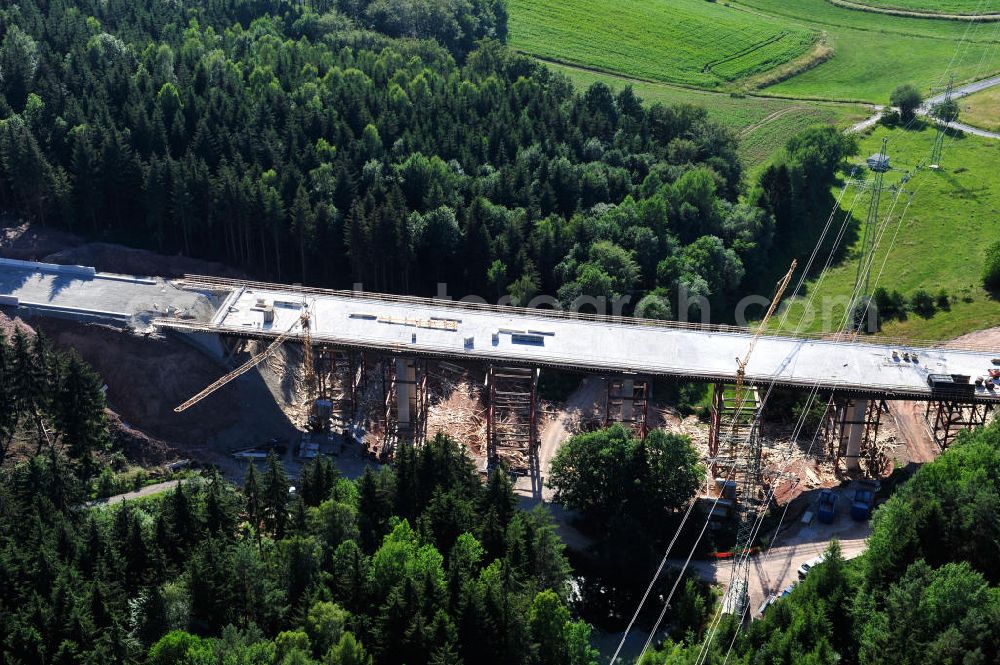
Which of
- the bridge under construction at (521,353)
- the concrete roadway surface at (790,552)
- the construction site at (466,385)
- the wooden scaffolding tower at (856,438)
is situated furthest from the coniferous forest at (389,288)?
the wooden scaffolding tower at (856,438)

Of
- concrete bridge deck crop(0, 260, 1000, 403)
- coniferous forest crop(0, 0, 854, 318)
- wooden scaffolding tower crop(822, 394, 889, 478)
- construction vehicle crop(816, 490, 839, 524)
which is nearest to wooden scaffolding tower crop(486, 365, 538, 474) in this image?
concrete bridge deck crop(0, 260, 1000, 403)

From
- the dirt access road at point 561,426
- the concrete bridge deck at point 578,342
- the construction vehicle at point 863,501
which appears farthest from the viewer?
the dirt access road at point 561,426

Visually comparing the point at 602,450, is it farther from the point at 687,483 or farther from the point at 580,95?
the point at 580,95

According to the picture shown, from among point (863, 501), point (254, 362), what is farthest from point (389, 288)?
point (863, 501)

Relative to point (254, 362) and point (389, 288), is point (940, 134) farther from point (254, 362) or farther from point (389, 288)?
point (254, 362)

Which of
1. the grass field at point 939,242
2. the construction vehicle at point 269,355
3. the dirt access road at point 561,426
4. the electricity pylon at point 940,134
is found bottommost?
the dirt access road at point 561,426

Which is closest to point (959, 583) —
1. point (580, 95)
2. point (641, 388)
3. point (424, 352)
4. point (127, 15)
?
point (641, 388)

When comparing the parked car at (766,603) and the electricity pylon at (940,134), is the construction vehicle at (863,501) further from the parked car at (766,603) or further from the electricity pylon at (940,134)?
the electricity pylon at (940,134)
